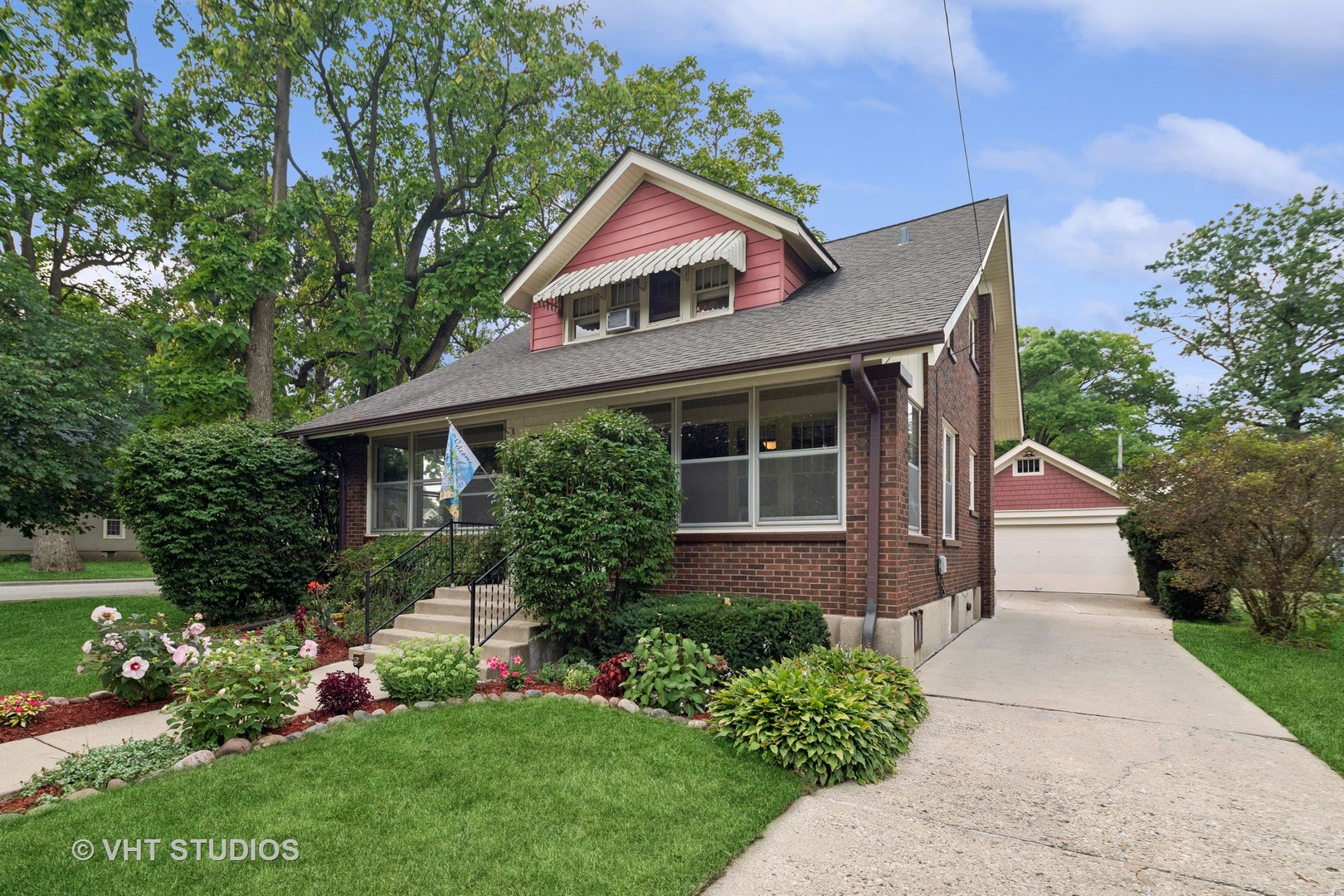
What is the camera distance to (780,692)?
501 centimetres

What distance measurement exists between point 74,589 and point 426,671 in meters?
16.0

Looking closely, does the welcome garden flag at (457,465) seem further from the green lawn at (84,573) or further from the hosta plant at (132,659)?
the green lawn at (84,573)

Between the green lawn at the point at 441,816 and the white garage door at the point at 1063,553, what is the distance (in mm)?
17843

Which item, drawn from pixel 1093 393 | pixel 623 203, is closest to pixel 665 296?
pixel 623 203

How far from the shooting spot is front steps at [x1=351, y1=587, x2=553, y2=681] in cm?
720

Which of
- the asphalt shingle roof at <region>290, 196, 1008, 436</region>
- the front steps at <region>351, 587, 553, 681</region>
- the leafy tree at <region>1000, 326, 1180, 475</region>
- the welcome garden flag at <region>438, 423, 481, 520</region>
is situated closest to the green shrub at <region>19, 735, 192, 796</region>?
the front steps at <region>351, 587, 553, 681</region>

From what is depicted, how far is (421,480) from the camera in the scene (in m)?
11.4

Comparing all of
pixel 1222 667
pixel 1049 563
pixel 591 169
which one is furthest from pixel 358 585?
pixel 1049 563

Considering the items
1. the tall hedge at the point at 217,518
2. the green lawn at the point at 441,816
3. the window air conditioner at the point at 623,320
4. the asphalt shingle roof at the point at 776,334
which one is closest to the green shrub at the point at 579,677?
the green lawn at the point at 441,816

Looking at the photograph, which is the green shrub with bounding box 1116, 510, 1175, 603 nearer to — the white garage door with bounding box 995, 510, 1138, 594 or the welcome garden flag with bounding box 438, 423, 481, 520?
the white garage door with bounding box 995, 510, 1138, 594

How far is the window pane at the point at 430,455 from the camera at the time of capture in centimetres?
1127

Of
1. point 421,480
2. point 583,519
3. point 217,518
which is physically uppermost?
point 421,480

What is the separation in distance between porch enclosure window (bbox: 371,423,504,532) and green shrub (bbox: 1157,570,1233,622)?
1117 cm

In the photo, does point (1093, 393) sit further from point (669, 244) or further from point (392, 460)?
point (392, 460)
